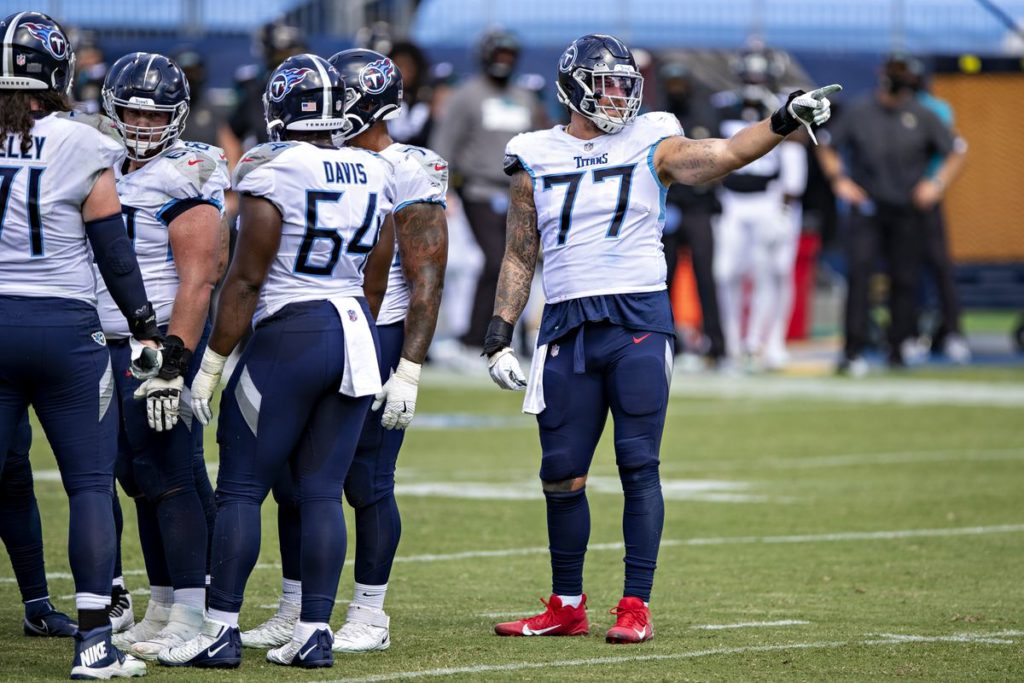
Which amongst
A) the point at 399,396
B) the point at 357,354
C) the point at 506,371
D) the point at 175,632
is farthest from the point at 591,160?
the point at 175,632

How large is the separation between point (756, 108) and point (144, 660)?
1289cm

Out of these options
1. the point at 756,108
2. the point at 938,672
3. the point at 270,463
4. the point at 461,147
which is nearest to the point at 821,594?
the point at 938,672

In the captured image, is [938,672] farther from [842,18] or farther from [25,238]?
[842,18]

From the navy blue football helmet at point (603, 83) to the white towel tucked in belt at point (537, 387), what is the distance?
822 mm

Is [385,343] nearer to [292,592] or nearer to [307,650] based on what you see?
[292,592]

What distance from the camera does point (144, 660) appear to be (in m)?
6.20

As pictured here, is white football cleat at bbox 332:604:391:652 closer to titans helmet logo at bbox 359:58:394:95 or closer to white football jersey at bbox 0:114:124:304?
white football jersey at bbox 0:114:124:304

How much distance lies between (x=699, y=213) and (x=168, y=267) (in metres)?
11.6

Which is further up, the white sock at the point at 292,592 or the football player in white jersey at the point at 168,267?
the football player in white jersey at the point at 168,267

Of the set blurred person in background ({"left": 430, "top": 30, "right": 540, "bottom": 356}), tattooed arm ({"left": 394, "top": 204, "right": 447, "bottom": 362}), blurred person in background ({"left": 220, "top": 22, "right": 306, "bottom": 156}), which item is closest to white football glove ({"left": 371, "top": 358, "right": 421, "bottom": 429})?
tattooed arm ({"left": 394, "top": 204, "right": 447, "bottom": 362})

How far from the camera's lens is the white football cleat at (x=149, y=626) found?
21.7 feet

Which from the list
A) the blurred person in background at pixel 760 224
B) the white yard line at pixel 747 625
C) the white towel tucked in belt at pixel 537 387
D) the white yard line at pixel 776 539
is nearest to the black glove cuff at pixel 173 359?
the white towel tucked in belt at pixel 537 387

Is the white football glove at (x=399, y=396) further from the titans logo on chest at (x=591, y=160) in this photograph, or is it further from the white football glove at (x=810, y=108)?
the white football glove at (x=810, y=108)

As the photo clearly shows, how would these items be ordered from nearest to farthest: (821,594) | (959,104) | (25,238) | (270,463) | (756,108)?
(25,238) < (270,463) < (821,594) < (756,108) < (959,104)
